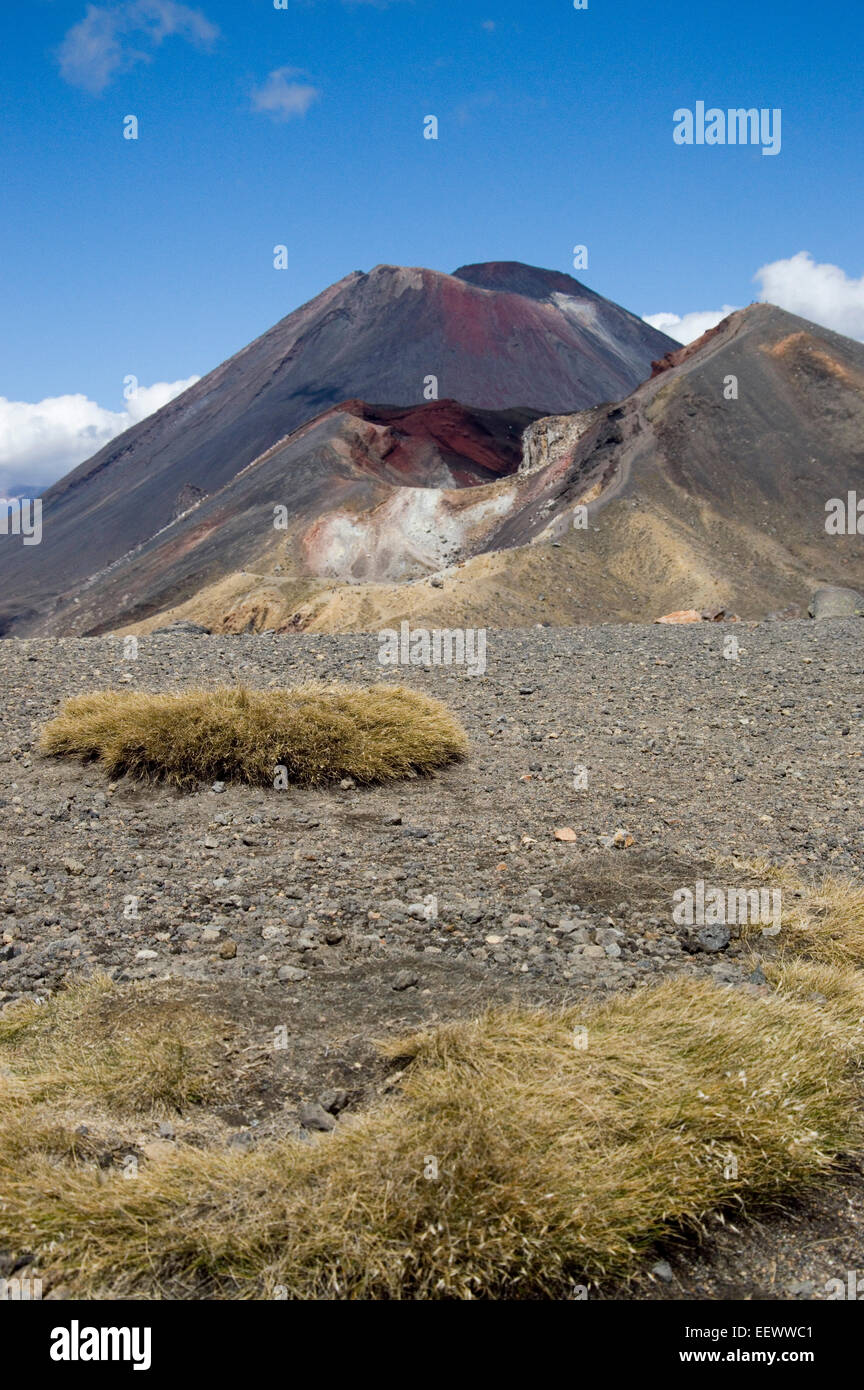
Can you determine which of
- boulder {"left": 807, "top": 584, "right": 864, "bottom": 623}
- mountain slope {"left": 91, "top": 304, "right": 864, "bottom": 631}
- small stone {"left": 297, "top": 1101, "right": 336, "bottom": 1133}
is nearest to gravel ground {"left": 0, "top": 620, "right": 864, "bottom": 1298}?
small stone {"left": 297, "top": 1101, "right": 336, "bottom": 1133}

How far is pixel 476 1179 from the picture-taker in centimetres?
268

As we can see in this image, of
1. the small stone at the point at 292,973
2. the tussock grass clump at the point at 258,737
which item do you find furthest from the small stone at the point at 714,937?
the tussock grass clump at the point at 258,737

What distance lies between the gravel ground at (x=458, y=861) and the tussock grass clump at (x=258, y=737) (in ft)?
0.58

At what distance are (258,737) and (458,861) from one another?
1842 millimetres

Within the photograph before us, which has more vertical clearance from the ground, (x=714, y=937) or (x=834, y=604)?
(x=834, y=604)

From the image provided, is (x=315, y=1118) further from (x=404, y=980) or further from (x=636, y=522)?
(x=636, y=522)

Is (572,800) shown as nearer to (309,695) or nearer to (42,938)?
(309,695)

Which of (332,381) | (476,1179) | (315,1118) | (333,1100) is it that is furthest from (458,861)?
(332,381)

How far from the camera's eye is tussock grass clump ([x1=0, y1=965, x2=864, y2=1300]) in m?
2.52

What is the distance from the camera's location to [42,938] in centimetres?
467

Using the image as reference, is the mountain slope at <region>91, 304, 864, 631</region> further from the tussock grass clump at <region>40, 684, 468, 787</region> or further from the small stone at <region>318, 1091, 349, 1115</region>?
the small stone at <region>318, 1091, 349, 1115</region>

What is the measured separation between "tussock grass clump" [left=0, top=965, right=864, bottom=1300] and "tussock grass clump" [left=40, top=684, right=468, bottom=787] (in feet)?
11.1
